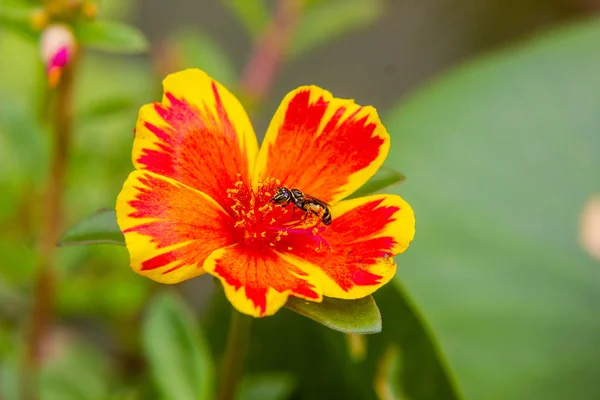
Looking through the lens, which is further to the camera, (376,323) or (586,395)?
(586,395)

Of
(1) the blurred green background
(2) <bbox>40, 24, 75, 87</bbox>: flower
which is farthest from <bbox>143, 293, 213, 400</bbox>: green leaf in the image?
(2) <bbox>40, 24, 75, 87</bbox>: flower

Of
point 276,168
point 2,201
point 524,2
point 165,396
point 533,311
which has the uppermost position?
point 524,2

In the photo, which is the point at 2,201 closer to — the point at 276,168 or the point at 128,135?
the point at 128,135

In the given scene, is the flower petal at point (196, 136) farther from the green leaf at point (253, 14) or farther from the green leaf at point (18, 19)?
the green leaf at point (253, 14)

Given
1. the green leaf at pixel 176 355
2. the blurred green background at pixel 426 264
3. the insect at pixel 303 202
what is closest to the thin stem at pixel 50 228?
the blurred green background at pixel 426 264

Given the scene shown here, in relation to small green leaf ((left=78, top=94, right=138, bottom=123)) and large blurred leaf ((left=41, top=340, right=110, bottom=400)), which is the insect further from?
large blurred leaf ((left=41, top=340, right=110, bottom=400))

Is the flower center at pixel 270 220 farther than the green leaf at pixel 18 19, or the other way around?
the green leaf at pixel 18 19

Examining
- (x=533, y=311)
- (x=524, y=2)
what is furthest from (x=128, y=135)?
(x=524, y=2)
